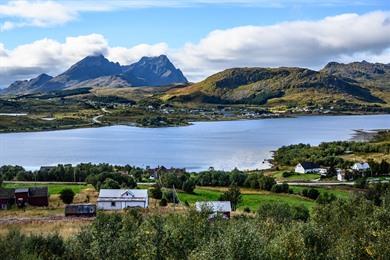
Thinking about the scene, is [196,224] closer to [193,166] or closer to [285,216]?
[285,216]

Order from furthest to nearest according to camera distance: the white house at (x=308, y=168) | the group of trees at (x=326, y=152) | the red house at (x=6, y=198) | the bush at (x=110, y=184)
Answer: the group of trees at (x=326, y=152), the white house at (x=308, y=168), the bush at (x=110, y=184), the red house at (x=6, y=198)

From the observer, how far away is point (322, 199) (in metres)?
55.5

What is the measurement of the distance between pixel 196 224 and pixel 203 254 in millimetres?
7914

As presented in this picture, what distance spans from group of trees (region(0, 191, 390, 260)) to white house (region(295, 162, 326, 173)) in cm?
5968

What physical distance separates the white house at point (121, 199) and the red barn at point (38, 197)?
5543 millimetres

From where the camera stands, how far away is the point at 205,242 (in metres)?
25.5

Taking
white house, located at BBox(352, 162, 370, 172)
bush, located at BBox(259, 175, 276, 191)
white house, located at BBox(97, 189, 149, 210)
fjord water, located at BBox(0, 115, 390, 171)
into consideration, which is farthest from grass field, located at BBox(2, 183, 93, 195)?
white house, located at BBox(352, 162, 370, 172)

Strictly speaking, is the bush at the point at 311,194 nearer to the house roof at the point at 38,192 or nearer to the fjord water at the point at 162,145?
the house roof at the point at 38,192

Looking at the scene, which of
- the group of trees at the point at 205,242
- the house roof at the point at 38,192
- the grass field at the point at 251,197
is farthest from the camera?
the grass field at the point at 251,197

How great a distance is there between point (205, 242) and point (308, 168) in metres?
69.9

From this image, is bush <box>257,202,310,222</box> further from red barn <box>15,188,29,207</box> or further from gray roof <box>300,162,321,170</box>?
gray roof <box>300,162,321,170</box>

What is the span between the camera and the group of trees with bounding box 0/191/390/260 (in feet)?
71.7

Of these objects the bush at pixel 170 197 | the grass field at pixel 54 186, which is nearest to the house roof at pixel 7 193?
the grass field at pixel 54 186

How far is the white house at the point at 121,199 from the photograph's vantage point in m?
53.5
